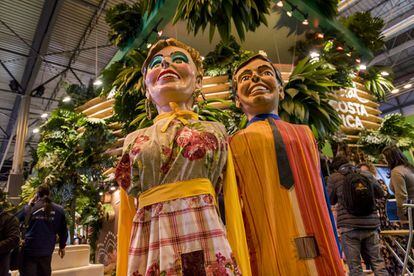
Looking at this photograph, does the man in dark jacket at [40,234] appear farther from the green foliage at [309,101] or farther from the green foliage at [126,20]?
the green foliage at [309,101]

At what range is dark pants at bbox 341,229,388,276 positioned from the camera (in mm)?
2764

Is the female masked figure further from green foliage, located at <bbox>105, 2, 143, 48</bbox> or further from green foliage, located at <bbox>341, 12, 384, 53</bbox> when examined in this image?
green foliage, located at <bbox>341, 12, 384, 53</bbox>

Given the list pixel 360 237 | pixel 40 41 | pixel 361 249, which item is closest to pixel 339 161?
pixel 360 237

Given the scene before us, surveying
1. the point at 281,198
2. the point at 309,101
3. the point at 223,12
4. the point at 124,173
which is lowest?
the point at 281,198

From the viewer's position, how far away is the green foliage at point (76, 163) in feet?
18.9

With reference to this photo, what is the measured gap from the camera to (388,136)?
18.9 ft

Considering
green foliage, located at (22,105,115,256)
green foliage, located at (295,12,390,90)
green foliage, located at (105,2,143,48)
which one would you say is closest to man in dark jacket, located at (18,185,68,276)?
green foliage, located at (22,105,115,256)

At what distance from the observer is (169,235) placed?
4.01ft

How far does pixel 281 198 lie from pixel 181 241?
0.54m

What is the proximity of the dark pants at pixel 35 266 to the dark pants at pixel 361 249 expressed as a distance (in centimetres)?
338

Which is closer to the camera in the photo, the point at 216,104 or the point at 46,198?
the point at 46,198

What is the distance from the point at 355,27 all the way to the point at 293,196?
18.1ft

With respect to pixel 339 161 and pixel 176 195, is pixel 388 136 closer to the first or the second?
pixel 339 161

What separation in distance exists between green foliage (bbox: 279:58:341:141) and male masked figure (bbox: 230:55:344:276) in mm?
714
